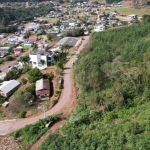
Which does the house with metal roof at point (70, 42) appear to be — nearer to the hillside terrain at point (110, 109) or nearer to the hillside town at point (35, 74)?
the hillside town at point (35, 74)

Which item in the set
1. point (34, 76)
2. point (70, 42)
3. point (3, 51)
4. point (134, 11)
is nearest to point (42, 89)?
point (34, 76)

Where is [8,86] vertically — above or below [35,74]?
below

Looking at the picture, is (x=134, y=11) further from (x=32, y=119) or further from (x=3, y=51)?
(x=32, y=119)

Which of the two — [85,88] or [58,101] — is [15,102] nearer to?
[58,101]

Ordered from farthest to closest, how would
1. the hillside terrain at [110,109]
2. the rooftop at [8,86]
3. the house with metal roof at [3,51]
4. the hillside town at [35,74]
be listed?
the house with metal roof at [3,51] → the rooftop at [8,86] → the hillside town at [35,74] → the hillside terrain at [110,109]

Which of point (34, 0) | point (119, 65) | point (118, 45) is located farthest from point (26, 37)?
point (34, 0)

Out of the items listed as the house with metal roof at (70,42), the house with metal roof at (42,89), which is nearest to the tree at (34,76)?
the house with metal roof at (42,89)

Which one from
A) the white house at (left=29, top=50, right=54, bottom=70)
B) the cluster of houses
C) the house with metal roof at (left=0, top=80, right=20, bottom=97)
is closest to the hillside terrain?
the cluster of houses

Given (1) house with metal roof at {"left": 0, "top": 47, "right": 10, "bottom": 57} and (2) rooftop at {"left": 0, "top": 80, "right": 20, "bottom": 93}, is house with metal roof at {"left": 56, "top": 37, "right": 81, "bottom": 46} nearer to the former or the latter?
(1) house with metal roof at {"left": 0, "top": 47, "right": 10, "bottom": 57}

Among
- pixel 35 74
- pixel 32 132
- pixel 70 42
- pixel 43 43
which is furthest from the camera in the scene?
pixel 43 43
